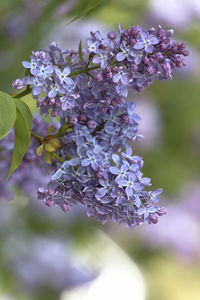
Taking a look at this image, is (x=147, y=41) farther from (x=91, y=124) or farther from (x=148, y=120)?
(x=148, y=120)

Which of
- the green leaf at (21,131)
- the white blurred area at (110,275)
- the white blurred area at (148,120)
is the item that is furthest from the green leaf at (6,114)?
the white blurred area at (148,120)

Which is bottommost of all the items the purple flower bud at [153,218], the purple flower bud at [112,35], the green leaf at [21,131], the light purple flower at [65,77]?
the purple flower bud at [153,218]

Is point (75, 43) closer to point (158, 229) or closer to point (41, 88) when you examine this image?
point (41, 88)

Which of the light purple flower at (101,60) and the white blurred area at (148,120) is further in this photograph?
the white blurred area at (148,120)

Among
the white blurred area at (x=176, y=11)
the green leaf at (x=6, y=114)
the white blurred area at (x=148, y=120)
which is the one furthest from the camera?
the white blurred area at (x=148, y=120)

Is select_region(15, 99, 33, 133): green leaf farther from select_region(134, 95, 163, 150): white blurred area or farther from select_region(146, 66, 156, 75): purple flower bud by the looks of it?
select_region(134, 95, 163, 150): white blurred area

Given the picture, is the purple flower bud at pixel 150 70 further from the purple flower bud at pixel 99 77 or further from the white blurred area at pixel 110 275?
the white blurred area at pixel 110 275

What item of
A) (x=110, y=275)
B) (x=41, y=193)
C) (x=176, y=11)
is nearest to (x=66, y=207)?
(x=41, y=193)
